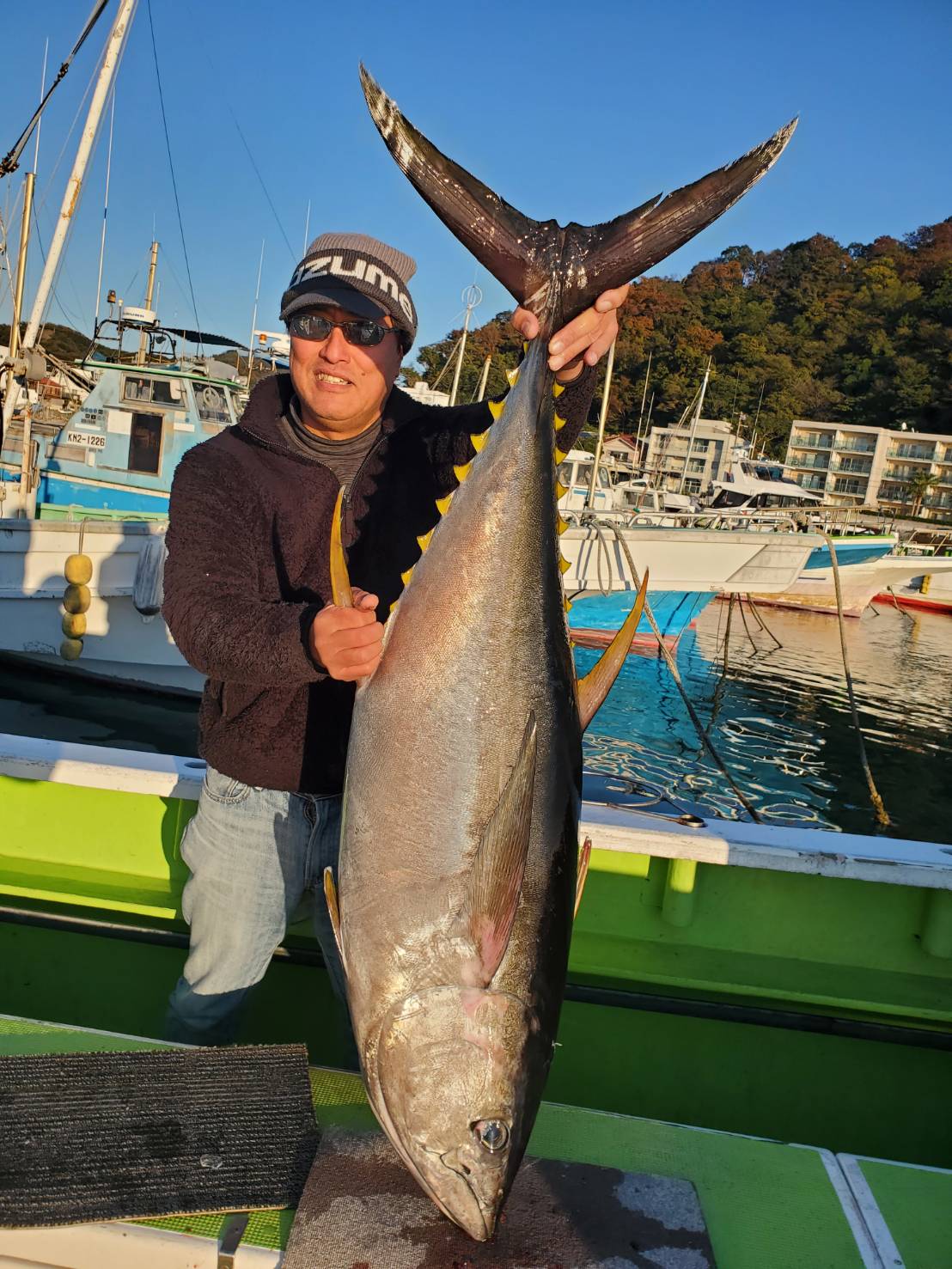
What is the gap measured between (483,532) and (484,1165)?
1020 millimetres

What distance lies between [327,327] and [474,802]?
108cm

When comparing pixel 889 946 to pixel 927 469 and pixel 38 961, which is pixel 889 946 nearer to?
pixel 38 961

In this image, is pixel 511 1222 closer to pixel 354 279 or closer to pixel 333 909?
pixel 333 909

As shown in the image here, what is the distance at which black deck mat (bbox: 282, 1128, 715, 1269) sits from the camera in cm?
136

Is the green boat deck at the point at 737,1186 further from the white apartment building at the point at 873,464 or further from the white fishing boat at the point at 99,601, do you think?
the white apartment building at the point at 873,464

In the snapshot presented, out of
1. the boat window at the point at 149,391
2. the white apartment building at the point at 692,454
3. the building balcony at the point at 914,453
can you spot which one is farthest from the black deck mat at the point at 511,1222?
the building balcony at the point at 914,453

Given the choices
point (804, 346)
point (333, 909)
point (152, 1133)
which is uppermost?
point (804, 346)

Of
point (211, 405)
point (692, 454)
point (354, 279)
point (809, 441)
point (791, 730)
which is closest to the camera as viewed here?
point (354, 279)

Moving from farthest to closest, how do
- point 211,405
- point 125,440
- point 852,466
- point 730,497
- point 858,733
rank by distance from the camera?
point 852,466 → point 730,497 → point 211,405 → point 125,440 → point 858,733

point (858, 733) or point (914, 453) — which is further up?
point (914, 453)

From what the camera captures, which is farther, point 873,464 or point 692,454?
point 873,464

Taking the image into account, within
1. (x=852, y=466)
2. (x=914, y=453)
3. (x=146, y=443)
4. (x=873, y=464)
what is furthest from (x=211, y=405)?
(x=852, y=466)

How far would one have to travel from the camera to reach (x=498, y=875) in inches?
55.7

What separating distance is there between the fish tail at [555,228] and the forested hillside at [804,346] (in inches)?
2459
